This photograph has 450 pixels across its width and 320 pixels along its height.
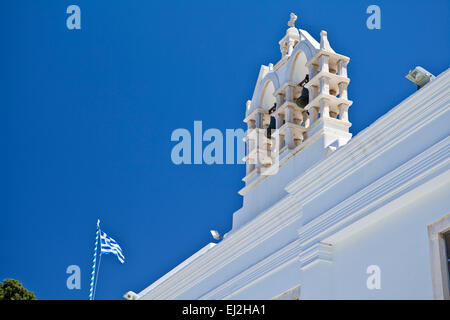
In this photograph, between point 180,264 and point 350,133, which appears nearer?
point 350,133

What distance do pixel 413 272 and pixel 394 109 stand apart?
2.50 m

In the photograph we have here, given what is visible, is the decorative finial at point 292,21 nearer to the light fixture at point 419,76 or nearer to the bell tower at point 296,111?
the bell tower at point 296,111

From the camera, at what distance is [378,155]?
41.4ft

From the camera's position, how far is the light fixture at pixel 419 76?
510 inches

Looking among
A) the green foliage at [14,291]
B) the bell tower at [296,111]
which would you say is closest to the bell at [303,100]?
the bell tower at [296,111]

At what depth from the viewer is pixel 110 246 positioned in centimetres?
2375

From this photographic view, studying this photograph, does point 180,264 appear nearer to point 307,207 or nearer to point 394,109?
point 307,207

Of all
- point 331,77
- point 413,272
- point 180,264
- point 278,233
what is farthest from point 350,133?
point 180,264

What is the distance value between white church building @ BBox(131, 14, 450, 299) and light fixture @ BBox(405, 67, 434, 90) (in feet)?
0.26

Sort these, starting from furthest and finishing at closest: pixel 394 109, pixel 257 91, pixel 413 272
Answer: pixel 257 91 < pixel 394 109 < pixel 413 272

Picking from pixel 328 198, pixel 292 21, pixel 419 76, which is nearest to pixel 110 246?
pixel 292 21

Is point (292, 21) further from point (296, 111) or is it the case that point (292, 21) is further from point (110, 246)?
point (110, 246)

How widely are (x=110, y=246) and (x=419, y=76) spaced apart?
13.2 m

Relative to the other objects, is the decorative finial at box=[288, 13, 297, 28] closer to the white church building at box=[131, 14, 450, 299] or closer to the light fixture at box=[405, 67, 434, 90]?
the white church building at box=[131, 14, 450, 299]
